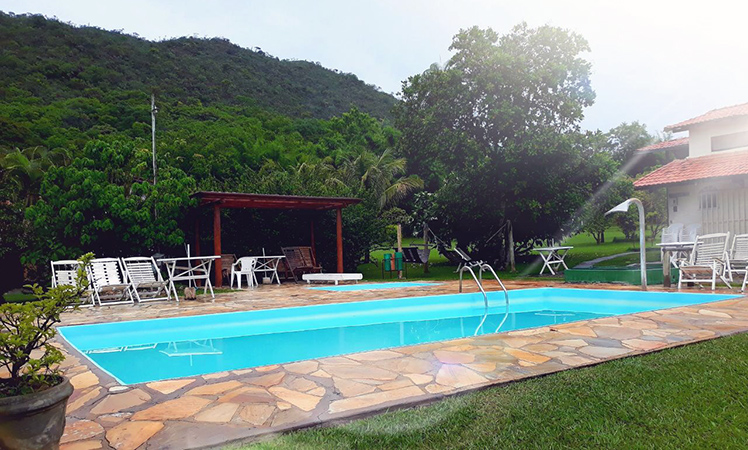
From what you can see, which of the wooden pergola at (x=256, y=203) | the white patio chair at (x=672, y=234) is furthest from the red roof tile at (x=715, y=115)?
the wooden pergola at (x=256, y=203)

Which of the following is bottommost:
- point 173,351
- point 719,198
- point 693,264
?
point 173,351

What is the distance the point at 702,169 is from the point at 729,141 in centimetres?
188

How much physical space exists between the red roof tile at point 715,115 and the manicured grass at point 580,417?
549 inches

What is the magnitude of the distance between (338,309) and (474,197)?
8.70 m

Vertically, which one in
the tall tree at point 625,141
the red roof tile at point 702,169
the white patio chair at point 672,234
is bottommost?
the white patio chair at point 672,234

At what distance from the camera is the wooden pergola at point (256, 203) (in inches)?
452

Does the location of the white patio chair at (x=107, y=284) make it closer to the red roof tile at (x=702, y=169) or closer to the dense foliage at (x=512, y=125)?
the dense foliage at (x=512, y=125)

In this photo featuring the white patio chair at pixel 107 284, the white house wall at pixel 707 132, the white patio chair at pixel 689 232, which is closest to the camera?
the white patio chair at pixel 107 284

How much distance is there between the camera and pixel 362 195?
55.5 feet

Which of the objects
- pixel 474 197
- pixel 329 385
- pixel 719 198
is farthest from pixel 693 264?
pixel 329 385

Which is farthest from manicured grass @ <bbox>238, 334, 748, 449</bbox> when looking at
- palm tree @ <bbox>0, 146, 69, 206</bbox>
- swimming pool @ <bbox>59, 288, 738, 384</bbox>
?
palm tree @ <bbox>0, 146, 69, 206</bbox>

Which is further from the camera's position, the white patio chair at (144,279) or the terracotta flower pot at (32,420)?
the white patio chair at (144,279)

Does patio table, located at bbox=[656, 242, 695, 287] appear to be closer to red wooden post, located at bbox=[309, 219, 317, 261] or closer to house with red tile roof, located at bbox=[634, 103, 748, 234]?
house with red tile roof, located at bbox=[634, 103, 748, 234]

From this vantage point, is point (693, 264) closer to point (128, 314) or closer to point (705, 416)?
point (705, 416)
